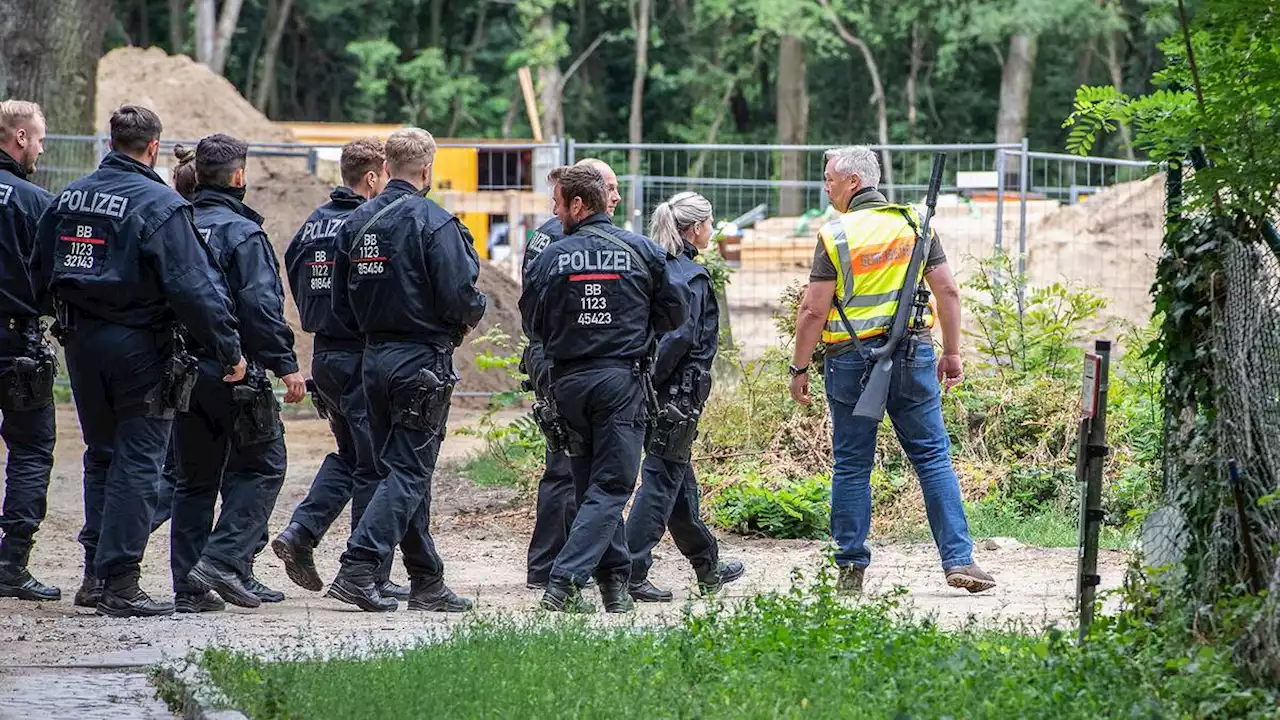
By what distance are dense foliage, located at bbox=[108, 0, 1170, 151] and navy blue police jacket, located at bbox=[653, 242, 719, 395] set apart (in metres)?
32.3

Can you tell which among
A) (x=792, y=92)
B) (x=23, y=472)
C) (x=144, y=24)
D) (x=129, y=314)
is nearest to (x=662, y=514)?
(x=129, y=314)

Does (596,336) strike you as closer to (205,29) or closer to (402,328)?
(402,328)

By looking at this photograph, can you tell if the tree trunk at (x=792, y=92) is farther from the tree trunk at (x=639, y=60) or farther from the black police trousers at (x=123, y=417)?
the black police trousers at (x=123, y=417)

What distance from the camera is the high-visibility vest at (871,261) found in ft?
26.6

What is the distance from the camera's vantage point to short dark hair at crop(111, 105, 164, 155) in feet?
25.7

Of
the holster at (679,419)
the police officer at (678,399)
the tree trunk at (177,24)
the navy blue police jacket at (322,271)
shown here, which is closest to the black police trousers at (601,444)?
the holster at (679,419)

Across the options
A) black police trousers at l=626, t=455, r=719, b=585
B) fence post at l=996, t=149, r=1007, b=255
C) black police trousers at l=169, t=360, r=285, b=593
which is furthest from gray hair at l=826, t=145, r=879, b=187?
fence post at l=996, t=149, r=1007, b=255

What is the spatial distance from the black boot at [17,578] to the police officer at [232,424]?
0.71m

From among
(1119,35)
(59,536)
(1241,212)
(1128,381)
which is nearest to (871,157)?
(1241,212)

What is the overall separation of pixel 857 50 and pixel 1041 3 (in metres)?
9.49

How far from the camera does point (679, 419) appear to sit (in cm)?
817

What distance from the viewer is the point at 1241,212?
6.11m

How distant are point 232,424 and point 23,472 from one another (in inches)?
46.3

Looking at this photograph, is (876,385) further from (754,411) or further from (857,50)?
(857,50)
